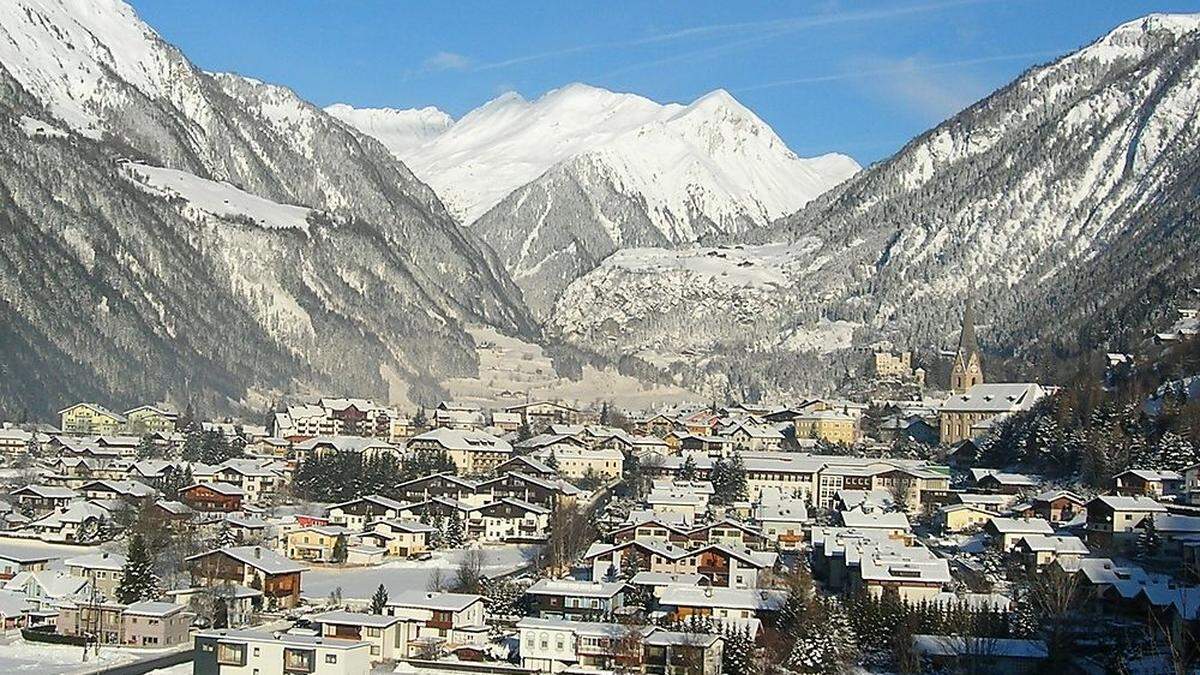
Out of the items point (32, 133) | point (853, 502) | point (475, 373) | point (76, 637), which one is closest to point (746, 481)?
point (853, 502)

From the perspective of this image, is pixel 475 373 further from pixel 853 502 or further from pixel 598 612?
pixel 598 612

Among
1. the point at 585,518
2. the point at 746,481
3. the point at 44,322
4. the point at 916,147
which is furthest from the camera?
the point at 916,147

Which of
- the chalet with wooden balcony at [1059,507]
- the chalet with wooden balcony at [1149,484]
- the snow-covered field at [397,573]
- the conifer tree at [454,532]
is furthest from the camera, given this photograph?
the conifer tree at [454,532]

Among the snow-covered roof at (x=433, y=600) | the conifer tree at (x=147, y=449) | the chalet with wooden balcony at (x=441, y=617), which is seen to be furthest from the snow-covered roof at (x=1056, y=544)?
the conifer tree at (x=147, y=449)

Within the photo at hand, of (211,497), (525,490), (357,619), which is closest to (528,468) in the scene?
(525,490)

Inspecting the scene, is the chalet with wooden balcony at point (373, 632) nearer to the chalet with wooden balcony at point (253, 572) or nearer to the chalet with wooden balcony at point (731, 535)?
the chalet with wooden balcony at point (253, 572)

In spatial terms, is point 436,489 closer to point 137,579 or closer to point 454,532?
point 454,532
